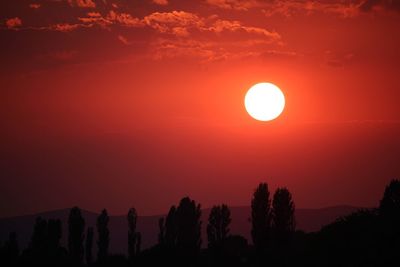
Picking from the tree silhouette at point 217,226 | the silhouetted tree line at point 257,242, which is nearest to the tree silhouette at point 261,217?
the silhouetted tree line at point 257,242

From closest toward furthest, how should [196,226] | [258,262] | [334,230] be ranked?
[334,230], [258,262], [196,226]

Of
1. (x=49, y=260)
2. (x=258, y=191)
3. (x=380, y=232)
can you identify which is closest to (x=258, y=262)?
(x=380, y=232)

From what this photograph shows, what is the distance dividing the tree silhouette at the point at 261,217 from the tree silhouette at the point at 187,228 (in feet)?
32.7

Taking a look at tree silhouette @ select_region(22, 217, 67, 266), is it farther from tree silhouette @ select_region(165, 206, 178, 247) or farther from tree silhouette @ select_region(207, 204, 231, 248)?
tree silhouette @ select_region(207, 204, 231, 248)

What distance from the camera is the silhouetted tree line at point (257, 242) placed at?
55.1m

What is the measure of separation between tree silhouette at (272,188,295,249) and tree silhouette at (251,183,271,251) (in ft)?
4.97

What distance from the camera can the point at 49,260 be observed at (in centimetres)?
7825

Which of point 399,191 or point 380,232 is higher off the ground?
point 399,191

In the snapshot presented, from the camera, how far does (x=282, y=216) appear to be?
8381 cm

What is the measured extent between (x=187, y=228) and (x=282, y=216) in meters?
16.8

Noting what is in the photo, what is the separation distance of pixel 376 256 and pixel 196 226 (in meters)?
45.4

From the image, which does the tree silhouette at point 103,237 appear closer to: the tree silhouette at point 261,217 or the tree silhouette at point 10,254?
the tree silhouette at point 10,254

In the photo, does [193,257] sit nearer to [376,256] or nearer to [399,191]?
[399,191]

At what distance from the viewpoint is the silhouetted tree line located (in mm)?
55094
